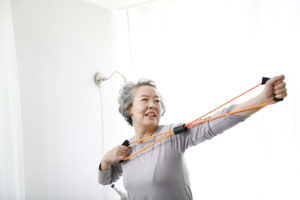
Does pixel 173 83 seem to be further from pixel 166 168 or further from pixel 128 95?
pixel 166 168

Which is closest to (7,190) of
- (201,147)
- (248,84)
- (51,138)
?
(51,138)

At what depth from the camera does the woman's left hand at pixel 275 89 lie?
3.13 feet

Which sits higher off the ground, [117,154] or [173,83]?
[173,83]

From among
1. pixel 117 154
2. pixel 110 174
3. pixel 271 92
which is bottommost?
pixel 110 174

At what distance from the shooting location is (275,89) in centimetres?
97

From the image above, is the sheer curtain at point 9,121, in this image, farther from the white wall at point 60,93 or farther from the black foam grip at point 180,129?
the black foam grip at point 180,129

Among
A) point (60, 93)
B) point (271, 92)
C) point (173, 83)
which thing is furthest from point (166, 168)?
point (173, 83)

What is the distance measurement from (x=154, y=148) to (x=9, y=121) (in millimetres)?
892

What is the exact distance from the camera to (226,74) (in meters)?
2.31

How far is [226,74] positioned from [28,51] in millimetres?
1451

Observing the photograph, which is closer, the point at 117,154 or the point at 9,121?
the point at 117,154

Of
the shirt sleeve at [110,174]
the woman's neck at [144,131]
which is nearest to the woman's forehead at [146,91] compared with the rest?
the woman's neck at [144,131]

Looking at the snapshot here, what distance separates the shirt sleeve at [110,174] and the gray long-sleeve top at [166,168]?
176mm

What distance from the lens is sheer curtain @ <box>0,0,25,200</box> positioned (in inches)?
64.1
